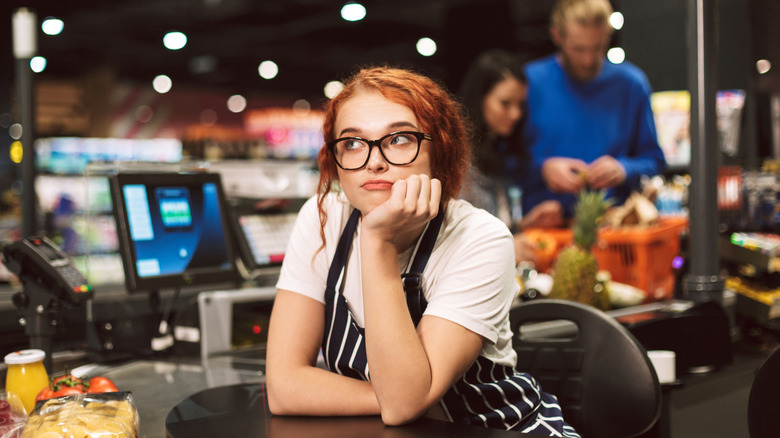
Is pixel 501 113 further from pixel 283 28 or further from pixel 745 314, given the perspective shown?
pixel 283 28

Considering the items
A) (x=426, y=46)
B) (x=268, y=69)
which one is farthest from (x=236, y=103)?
(x=426, y=46)

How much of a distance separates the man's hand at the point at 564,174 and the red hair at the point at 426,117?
2527 millimetres

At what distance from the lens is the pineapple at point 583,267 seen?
2609mm

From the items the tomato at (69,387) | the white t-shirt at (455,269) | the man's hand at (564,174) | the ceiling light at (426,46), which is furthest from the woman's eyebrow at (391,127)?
the ceiling light at (426,46)

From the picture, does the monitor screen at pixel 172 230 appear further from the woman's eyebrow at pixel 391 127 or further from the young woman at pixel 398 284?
the woman's eyebrow at pixel 391 127

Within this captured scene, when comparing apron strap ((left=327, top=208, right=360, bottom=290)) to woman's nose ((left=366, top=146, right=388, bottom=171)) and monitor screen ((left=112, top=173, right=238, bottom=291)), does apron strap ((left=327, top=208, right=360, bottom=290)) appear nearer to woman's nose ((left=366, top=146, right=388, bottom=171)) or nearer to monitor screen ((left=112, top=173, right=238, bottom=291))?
woman's nose ((left=366, top=146, right=388, bottom=171))

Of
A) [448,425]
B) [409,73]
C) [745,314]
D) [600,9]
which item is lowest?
[745,314]

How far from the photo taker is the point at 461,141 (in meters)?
1.69

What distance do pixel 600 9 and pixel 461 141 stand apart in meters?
2.84

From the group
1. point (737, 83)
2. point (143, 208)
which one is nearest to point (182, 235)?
point (143, 208)

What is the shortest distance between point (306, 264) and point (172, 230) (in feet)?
3.01

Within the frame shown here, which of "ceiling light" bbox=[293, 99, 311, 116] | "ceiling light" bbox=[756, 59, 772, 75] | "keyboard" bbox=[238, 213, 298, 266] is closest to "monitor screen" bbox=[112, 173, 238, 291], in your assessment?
"keyboard" bbox=[238, 213, 298, 266]

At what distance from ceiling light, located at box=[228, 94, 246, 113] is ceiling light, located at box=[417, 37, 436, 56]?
180 inches

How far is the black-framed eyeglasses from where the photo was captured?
1.51 meters
